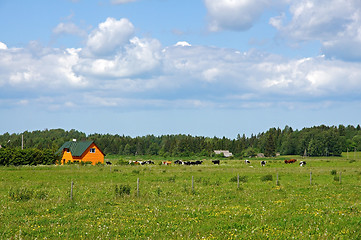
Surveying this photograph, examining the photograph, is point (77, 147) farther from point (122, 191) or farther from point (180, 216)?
point (180, 216)

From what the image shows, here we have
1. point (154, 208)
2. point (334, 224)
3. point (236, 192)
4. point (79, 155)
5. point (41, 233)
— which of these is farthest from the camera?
point (79, 155)

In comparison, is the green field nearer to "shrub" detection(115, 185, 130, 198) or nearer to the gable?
"shrub" detection(115, 185, 130, 198)

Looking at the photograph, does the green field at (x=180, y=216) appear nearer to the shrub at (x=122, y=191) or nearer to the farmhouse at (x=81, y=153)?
the shrub at (x=122, y=191)

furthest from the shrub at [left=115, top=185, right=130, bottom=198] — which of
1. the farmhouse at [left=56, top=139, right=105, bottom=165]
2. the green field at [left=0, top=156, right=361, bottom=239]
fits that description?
the farmhouse at [left=56, top=139, right=105, bottom=165]

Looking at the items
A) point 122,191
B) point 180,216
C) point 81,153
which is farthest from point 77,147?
Result: point 180,216

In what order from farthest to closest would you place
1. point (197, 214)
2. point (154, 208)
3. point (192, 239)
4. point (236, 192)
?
point (236, 192), point (154, 208), point (197, 214), point (192, 239)

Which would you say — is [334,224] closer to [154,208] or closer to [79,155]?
[154,208]

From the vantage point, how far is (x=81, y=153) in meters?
85.6

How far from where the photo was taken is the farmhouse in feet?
283

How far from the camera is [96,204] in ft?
72.8

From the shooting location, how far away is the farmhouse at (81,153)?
86.2m

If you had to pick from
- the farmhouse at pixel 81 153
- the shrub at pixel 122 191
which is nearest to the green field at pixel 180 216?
the shrub at pixel 122 191

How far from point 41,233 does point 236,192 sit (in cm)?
1622

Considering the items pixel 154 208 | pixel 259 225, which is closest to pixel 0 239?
pixel 154 208
